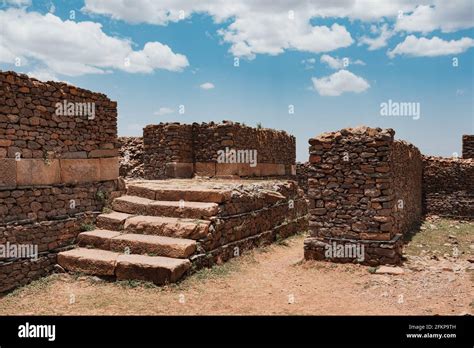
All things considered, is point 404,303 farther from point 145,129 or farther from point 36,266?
point 145,129

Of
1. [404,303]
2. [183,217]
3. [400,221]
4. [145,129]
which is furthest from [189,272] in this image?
[145,129]

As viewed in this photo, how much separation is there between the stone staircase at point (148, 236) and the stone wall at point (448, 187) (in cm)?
1114

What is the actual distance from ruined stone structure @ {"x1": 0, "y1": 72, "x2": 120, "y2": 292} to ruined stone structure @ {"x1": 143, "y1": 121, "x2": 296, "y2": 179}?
16.3 feet

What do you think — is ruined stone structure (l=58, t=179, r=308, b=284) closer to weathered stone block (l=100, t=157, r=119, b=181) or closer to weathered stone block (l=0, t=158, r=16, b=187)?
weathered stone block (l=100, t=157, r=119, b=181)

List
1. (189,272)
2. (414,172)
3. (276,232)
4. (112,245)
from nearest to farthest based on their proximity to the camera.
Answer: (189,272) → (112,245) → (276,232) → (414,172)

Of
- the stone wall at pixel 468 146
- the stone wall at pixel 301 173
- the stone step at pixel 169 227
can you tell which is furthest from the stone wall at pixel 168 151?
the stone wall at pixel 468 146

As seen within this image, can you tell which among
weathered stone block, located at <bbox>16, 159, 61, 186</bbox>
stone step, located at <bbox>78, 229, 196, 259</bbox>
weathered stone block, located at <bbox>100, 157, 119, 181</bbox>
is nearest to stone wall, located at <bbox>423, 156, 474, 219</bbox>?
stone step, located at <bbox>78, 229, 196, 259</bbox>

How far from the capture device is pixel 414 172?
581 inches

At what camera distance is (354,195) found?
30.3ft

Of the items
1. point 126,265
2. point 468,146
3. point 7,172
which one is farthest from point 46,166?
point 468,146

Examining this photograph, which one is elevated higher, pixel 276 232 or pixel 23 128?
pixel 23 128

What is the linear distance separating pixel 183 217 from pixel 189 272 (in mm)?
1659

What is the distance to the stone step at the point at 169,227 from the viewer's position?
868 centimetres

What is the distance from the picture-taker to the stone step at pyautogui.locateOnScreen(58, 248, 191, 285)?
24.6 ft
